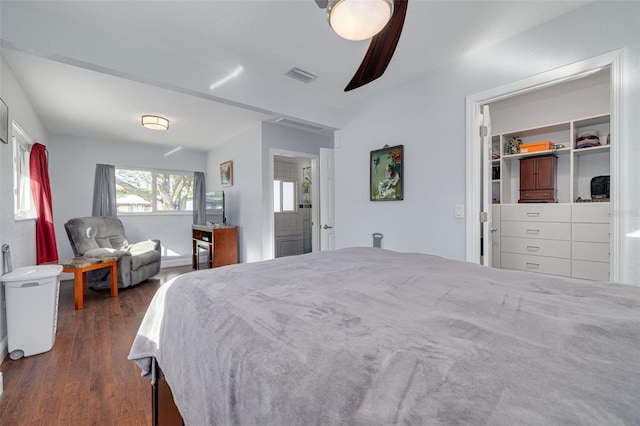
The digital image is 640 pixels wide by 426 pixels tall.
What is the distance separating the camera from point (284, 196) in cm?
653

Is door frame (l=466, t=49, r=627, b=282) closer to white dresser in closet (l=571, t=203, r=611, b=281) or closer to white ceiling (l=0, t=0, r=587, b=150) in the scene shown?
white ceiling (l=0, t=0, r=587, b=150)

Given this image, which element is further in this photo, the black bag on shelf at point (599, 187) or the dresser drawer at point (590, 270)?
the black bag on shelf at point (599, 187)

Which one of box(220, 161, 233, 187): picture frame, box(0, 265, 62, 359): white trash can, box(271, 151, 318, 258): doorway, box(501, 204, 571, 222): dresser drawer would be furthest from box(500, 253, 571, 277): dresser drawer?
box(0, 265, 62, 359): white trash can

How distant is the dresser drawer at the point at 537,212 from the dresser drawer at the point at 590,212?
0.19ft

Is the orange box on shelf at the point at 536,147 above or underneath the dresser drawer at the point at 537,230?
above

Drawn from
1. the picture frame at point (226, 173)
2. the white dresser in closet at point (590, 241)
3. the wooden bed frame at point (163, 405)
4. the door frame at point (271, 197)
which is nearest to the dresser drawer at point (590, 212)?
the white dresser in closet at point (590, 241)

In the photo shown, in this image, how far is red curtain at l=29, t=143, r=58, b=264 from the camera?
3.27 meters

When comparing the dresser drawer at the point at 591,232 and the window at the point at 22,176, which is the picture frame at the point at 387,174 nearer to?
the dresser drawer at the point at 591,232

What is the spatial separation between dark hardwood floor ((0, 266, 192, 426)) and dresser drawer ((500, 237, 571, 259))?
3827 mm

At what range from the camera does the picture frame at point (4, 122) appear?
219 centimetres

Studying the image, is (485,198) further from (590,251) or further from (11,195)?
(11,195)

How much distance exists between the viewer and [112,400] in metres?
1.67

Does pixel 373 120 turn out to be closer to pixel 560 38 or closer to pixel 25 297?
pixel 560 38

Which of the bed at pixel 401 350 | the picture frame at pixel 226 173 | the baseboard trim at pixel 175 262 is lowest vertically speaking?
the baseboard trim at pixel 175 262
